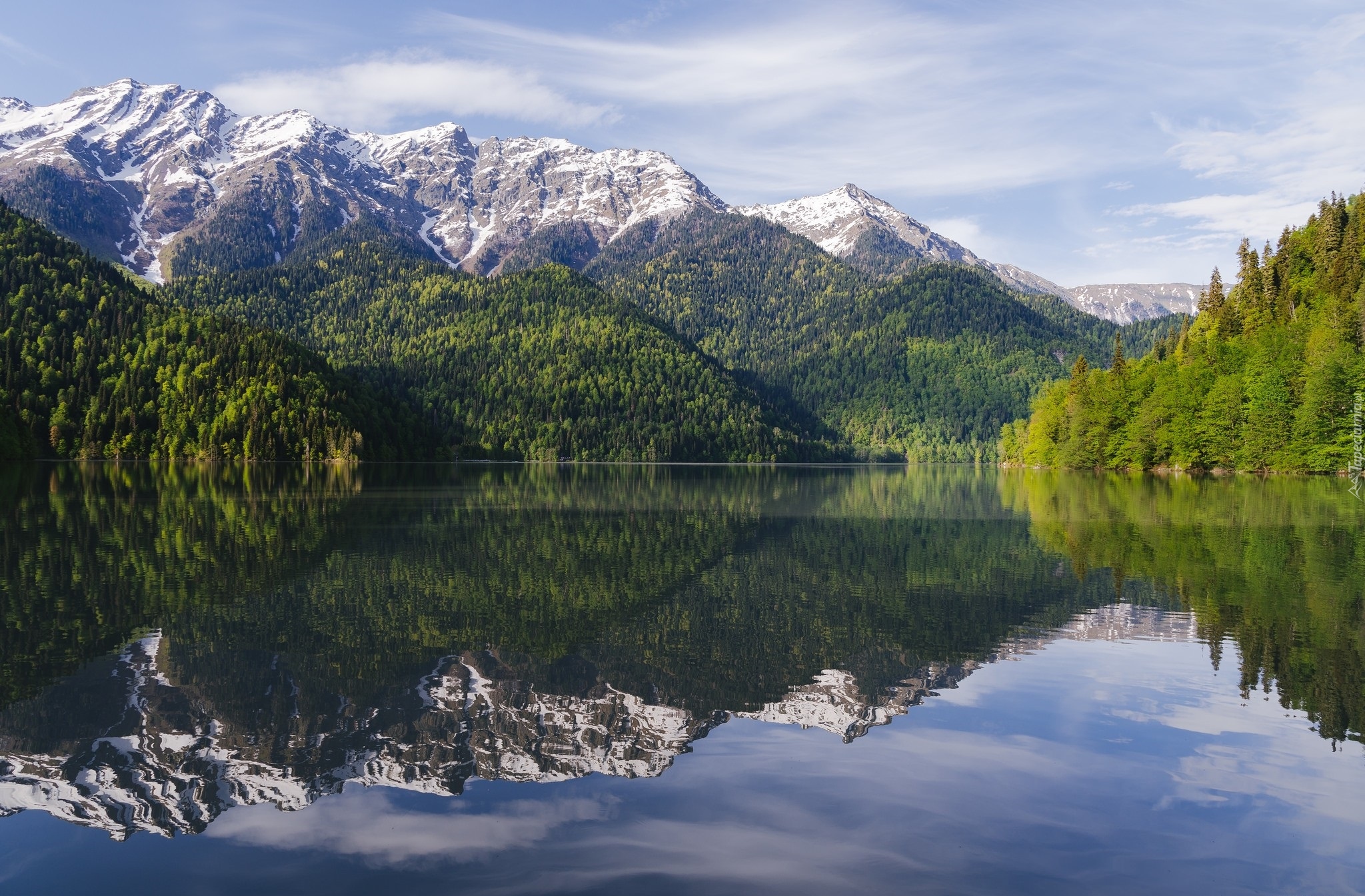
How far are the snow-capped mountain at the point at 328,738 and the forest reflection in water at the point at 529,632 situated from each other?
6cm

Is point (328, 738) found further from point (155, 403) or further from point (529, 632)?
point (155, 403)

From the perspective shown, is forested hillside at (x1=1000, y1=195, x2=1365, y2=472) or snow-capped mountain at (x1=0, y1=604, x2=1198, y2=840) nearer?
snow-capped mountain at (x1=0, y1=604, x2=1198, y2=840)

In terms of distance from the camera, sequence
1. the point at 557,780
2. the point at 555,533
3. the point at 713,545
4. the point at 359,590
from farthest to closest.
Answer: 1. the point at 555,533
2. the point at 713,545
3. the point at 359,590
4. the point at 557,780

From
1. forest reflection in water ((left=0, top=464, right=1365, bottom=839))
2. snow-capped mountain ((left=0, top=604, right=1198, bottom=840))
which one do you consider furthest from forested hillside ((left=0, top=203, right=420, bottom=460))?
snow-capped mountain ((left=0, top=604, right=1198, bottom=840))

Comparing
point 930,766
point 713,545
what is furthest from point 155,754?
point 713,545

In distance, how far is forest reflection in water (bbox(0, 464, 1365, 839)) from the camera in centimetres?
1360

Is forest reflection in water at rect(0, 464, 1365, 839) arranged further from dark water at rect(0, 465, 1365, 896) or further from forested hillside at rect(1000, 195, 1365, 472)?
forested hillside at rect(1000, 195, 1365, 472)

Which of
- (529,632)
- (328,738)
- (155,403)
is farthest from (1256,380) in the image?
(155,403)

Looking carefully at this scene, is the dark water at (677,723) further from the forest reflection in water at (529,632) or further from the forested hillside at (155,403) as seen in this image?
the forested hillside at (155,403)

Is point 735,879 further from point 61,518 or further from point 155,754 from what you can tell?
point 61,518

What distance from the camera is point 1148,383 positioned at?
136125mm

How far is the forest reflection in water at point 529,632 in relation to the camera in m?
13.6

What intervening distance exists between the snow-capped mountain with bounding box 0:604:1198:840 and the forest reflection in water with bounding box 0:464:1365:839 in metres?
0.06

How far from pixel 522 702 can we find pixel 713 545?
23622mm
